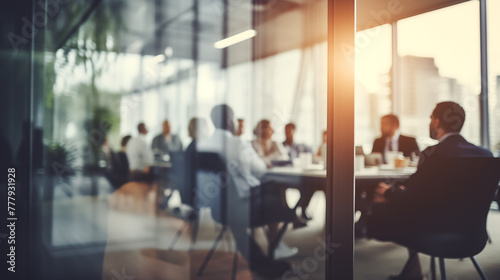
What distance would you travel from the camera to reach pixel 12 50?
2336 millimetres

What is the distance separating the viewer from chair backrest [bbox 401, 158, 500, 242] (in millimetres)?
2209

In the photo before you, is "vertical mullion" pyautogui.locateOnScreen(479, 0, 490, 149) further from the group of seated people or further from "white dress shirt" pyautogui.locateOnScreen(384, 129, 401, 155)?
"white dress shirt" pyautogui.locateOnScreen(384, 129, 401, 155)

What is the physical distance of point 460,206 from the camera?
2.27 meters

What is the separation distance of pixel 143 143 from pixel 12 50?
11.5 feet

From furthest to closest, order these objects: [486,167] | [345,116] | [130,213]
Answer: [130,213] → [486,167] → [345,116]

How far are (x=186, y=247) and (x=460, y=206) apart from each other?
2796 mm

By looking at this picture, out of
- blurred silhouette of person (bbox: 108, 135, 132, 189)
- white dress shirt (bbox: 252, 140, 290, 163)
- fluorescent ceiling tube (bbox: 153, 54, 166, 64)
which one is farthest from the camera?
fluorescent ceiling tube (bbox: 153, 54, 166, 64)

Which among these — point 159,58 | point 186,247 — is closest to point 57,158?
point 186,247

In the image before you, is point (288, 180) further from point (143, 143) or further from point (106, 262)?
point (143, 143)

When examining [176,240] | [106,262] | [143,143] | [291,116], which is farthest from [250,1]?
[106,262]

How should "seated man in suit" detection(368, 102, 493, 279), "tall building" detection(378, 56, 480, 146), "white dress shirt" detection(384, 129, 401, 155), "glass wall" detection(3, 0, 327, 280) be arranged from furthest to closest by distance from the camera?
"white dress shirt" detection(384, 129, 401, 155) → "tall building" detection(378, 56, 480, 146) → "glass wall" detection(3, 0, 327, 280) → "seated man in suit" detection(368, 102, 493, 279)

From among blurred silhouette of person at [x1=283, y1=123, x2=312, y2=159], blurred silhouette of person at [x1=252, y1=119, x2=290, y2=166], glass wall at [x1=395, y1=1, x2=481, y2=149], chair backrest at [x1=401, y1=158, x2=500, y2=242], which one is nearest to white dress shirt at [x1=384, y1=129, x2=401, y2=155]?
glass wall at [x1=395, y1=1, x2=481, y2=149]

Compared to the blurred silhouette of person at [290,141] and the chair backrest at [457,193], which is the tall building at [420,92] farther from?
the chair backrest at [457,193]

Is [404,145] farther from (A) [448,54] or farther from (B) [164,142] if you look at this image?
(B) [164,142]
